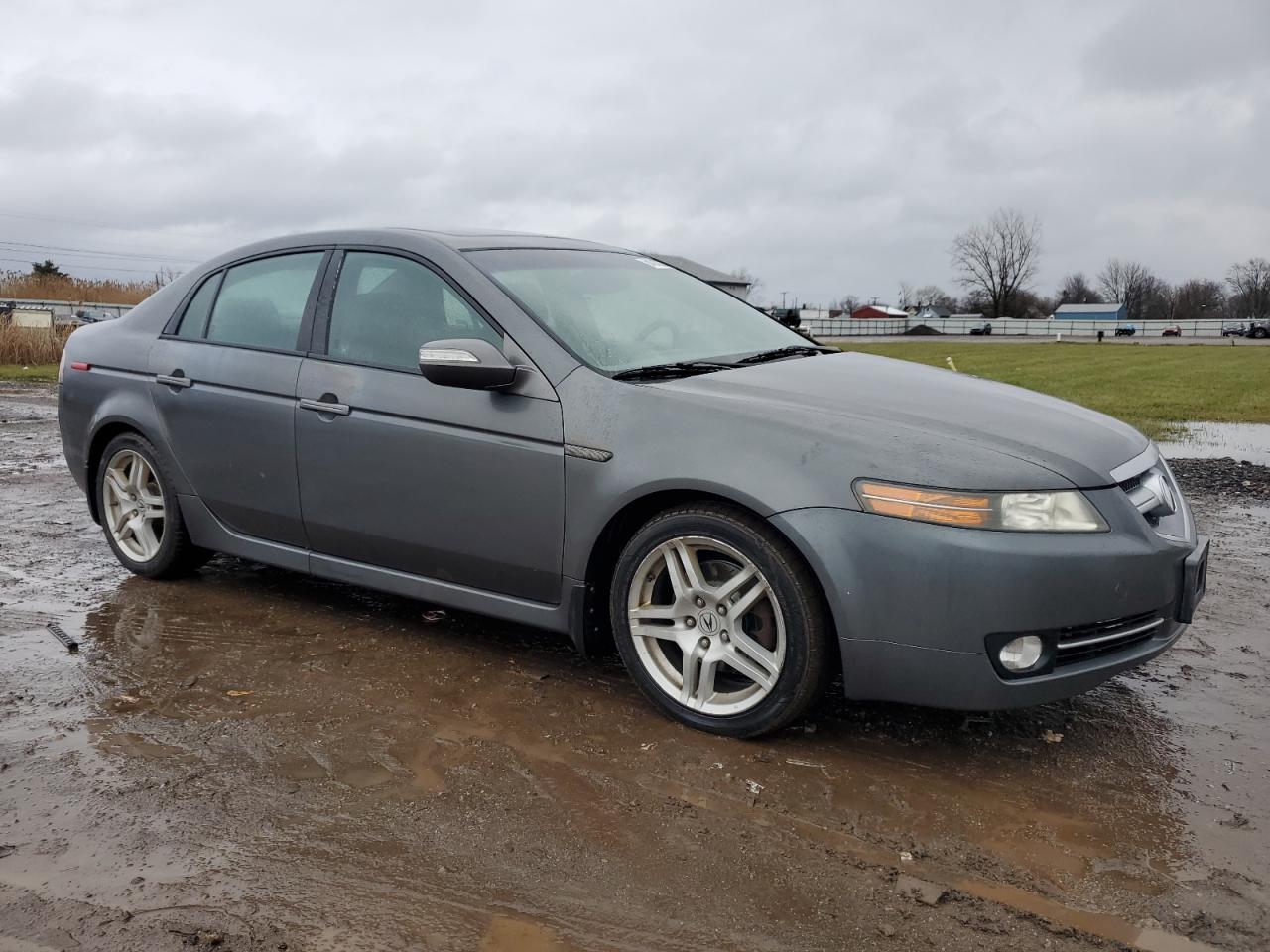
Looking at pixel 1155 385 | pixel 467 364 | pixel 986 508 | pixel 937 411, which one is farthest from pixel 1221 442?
pixel 1155 385

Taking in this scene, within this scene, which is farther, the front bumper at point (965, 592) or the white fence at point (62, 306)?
the white fence at point (62, 306)

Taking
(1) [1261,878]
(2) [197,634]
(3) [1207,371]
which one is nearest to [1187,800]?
(1) [1261,878]

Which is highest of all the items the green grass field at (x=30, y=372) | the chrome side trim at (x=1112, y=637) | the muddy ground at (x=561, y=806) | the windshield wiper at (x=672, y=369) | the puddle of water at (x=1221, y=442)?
the windshield wiper at (x=672, y=369)

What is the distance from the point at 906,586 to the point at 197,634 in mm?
2984

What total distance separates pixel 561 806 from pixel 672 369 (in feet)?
5.29

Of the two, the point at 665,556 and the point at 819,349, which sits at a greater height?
the point at 819,349

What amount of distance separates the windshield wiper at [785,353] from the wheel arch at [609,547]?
34.0 inches

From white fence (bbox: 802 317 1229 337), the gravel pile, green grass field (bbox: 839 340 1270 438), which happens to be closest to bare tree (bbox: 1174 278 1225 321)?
white fence (bbox: 802 317 1229 337)

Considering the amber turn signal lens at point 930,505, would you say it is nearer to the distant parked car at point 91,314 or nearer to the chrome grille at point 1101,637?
the chrome grille at point 1101,637

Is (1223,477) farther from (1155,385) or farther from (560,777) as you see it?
(1155,385)

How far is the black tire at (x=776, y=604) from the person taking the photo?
10.7ft

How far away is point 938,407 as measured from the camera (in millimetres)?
3549

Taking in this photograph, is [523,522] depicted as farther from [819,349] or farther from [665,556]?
[819,349]

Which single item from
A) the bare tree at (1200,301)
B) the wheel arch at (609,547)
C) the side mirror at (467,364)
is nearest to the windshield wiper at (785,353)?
the wheel arch at (609,547)
